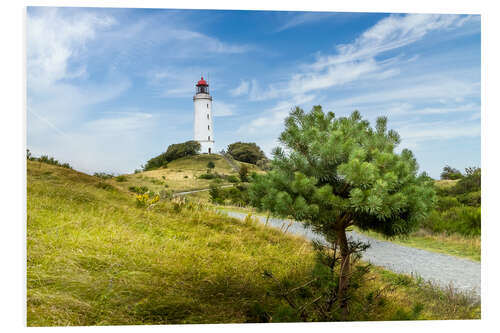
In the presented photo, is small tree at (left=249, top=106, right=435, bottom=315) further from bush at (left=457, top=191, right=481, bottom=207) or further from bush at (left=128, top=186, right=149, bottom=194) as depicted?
bush at (left=457, top=191, right=481, bottom=207)

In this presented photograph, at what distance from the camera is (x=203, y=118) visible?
4.24 meters

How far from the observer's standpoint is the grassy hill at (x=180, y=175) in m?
4.49

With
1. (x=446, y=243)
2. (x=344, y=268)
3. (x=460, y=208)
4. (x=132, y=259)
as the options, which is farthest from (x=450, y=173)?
(x=132, y=259)

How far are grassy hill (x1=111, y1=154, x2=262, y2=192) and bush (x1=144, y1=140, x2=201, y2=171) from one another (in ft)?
0.19

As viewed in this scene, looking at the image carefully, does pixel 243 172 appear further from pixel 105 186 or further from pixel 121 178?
pixel 105 186

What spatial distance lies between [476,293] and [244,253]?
2445mm

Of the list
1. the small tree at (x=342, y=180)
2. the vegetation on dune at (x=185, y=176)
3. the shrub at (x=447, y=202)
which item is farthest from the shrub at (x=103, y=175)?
the shrub at (x=447, y=202)

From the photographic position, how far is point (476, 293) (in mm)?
3979

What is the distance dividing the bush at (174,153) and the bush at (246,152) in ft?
1.29

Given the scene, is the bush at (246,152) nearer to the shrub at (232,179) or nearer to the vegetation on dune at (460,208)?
the shrub at (232,179)

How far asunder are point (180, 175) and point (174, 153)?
521 millimetres

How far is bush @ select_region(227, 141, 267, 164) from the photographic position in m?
4.15
